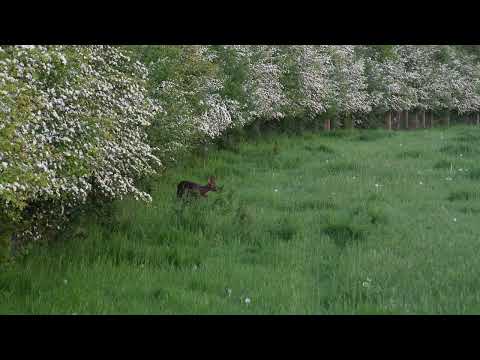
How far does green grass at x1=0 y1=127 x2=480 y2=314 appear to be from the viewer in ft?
23.6

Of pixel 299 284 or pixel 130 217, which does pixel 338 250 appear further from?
pixel 130 217

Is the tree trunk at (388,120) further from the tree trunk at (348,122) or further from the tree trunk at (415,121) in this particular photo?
the tree trunk at (348,122)

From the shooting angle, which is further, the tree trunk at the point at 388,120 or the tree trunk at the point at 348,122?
the tree trunk at the point at 388,120

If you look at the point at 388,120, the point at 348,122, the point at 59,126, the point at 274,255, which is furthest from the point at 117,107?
the point at 388,120

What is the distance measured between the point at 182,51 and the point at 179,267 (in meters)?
7.42

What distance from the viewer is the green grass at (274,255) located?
283 inches

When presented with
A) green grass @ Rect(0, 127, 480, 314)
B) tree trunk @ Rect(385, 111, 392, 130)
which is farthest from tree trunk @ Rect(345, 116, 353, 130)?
green grass @ Rect(0, 127, 480, 314)

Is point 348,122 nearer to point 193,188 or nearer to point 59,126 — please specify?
point 193,188

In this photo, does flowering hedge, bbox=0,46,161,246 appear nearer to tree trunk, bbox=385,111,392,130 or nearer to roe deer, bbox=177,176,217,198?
roe deer, bbox=177,176,217,198

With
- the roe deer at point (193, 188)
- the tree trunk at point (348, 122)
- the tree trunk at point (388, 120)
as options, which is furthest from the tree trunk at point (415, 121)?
the roe deer at point (193, 188)

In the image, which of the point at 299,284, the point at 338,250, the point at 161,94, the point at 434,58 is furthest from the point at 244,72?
the point at 434,58

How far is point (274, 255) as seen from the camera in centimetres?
959

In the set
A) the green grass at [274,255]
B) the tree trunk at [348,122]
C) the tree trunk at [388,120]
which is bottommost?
the green grass at [274,255]

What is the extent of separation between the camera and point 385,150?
24.7 metres
